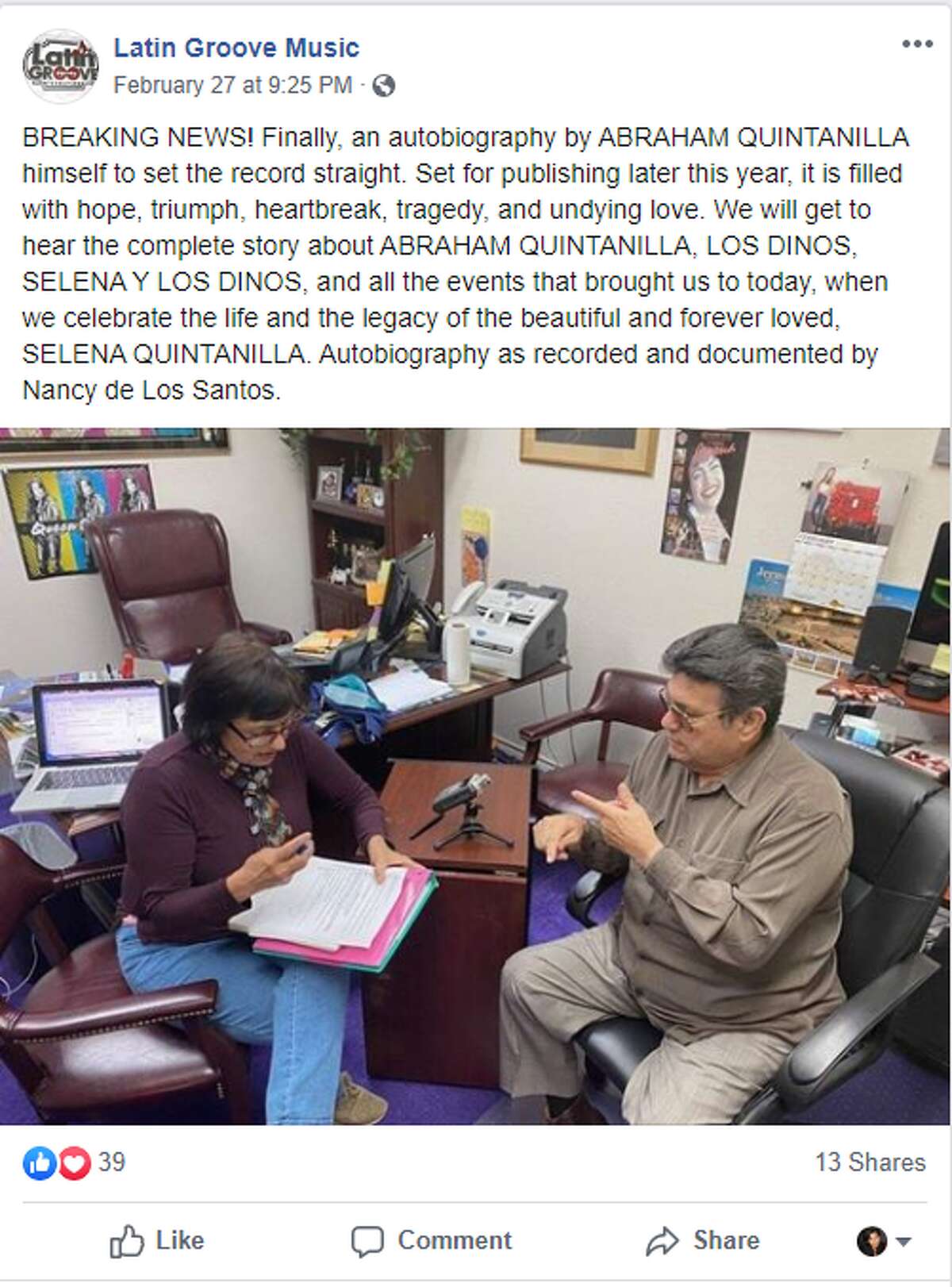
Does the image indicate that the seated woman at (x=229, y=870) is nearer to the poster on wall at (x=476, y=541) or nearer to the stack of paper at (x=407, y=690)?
the stack of paper at (x=407, y=690)

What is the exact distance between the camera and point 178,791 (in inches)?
52.2

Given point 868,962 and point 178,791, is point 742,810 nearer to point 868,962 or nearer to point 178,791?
point 868,962

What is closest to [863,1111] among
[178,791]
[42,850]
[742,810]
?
[742,810]

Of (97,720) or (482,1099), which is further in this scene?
(97,720)

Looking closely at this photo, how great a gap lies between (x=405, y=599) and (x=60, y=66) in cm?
165

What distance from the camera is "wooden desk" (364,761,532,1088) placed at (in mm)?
1519

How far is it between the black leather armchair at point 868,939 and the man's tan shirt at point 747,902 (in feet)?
0.21

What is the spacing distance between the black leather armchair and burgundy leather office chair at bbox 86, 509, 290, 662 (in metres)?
2.11

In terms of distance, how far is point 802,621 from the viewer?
2.23 m

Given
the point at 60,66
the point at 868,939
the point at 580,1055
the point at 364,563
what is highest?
the point at 60,66

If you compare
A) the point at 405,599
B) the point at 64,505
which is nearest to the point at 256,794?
the point at 405,599

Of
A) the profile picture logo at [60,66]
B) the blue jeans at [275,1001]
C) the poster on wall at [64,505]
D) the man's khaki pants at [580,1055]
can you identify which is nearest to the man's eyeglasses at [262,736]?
the blue jeans at [275,1001]
